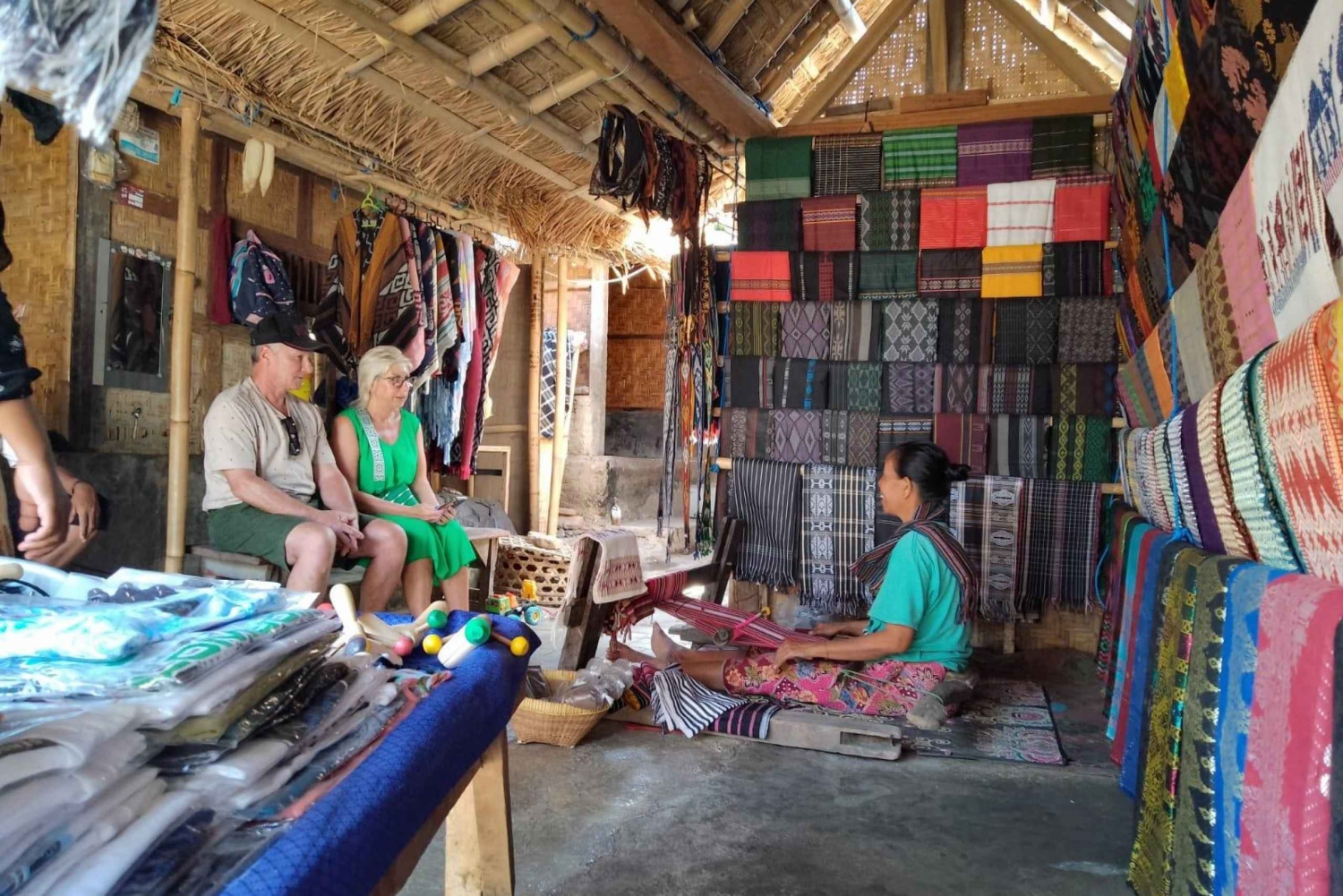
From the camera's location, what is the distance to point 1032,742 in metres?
3.20

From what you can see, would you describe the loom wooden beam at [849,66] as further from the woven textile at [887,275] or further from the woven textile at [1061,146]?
the woven textile at [1061,146]

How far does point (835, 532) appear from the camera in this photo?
15.7 feet

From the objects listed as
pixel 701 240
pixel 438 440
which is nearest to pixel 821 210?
pixel 701 240

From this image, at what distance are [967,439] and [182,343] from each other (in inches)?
138

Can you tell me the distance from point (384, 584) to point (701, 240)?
8.05 feet

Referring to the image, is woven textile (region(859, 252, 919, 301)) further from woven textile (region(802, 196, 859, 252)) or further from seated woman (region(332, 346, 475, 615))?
seated woman (region(332, 346, 475, 615))

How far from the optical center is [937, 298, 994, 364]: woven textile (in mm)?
4625

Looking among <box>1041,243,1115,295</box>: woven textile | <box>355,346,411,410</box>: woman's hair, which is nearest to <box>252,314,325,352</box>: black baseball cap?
<box>355,346,411,410</box>: woman's hair

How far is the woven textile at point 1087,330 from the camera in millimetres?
4445

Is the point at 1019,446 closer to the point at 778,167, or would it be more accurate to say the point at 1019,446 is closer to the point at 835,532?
the point at 835,532

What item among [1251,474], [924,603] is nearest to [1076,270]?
[924,603]

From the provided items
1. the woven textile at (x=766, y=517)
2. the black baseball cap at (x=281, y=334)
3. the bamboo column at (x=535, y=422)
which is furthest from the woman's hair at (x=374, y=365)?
the bamboo column at (x=535, y=422)

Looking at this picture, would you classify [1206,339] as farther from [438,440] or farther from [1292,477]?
[438,440]

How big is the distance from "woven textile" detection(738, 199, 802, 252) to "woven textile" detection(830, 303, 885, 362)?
432 mm
